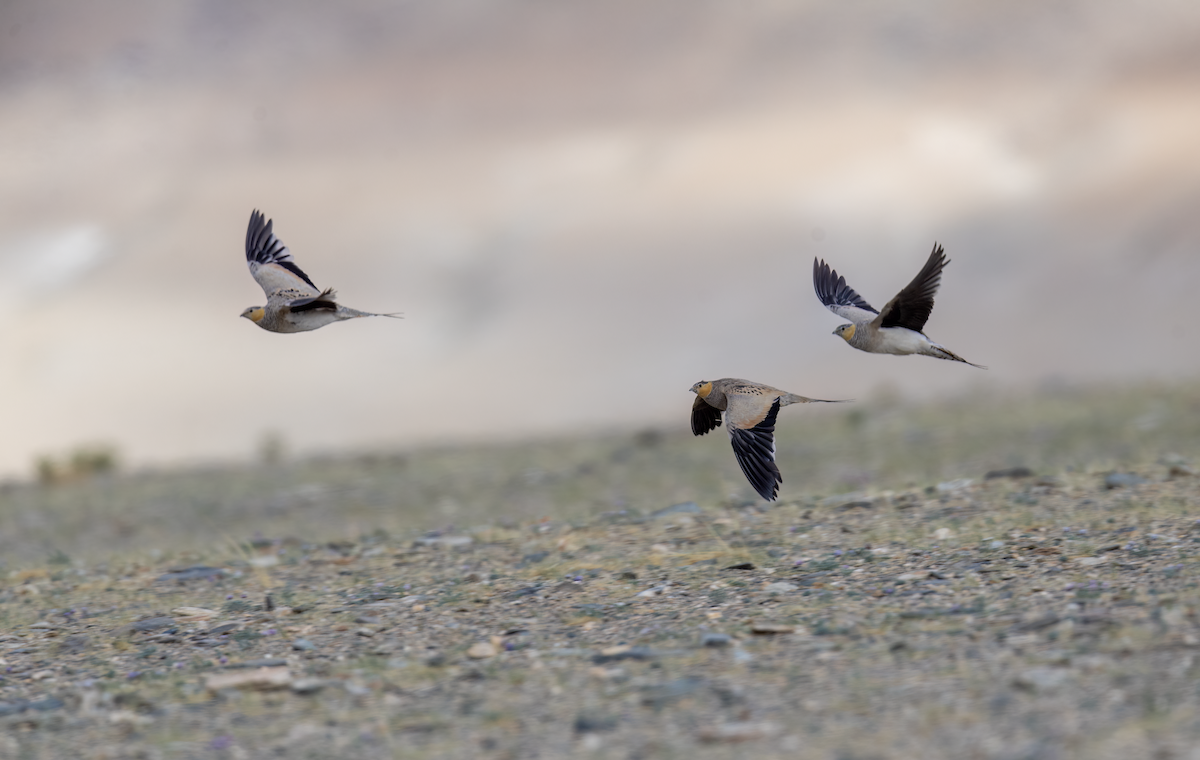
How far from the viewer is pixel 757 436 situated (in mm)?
5051

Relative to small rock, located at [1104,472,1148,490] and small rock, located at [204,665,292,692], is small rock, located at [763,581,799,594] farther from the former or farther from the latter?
small rock, located at [1104,472,1148,490]

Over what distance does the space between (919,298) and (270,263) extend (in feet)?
9.72

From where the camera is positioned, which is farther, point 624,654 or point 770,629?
point 770,629

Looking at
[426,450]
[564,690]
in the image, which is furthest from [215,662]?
[426,450]

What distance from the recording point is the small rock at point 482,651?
5.78 m

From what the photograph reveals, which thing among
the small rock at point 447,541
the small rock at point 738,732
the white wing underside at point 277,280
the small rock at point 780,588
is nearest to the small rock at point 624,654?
the small rock at point 738,732

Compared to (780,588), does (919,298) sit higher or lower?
higher

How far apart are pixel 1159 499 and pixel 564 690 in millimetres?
4719

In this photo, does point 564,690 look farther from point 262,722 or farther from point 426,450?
point 426,450

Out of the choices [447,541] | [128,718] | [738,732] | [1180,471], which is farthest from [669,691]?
[1180,471]

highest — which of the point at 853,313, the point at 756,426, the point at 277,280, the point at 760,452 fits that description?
the point at 277,280

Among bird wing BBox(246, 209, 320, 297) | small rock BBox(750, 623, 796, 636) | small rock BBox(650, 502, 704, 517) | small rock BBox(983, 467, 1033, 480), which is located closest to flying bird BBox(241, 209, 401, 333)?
bird wing BBox(246, 209, 320, 297)

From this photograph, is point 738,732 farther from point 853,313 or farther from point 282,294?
point 282,294

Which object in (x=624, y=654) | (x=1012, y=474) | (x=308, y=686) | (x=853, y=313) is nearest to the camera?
(x=853, y=313)
